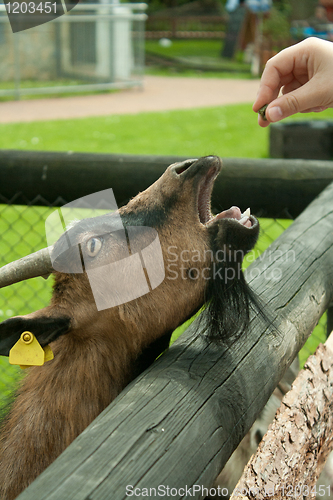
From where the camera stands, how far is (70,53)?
13.6 metres

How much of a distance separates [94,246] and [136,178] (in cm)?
155

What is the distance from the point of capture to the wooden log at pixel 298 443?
6.41 ft

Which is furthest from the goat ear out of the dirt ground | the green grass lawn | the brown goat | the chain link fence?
the chain link fence

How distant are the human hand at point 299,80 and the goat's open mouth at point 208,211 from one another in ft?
1.00

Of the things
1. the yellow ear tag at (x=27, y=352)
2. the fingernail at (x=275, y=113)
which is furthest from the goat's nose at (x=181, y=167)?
the yellow ear tag at (x=27, y=352)

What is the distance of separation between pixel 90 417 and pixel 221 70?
1986 cm

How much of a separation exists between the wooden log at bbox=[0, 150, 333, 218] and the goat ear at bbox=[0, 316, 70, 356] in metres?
1.50

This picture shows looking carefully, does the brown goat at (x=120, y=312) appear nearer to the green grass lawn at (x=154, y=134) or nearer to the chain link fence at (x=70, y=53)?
the green grass lawn at (x=154, y=134)

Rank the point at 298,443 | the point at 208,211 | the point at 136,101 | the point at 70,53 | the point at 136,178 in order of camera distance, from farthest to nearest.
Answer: the point at 136,101 < the point at 70,53 < the point at 136,178 < the point at 298,443 < the point at 208,211

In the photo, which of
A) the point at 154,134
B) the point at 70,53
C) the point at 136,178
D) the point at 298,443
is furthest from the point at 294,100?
the point at 70,53

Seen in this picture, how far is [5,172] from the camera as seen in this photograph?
139 inches

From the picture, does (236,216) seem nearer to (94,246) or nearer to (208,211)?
(208,211)

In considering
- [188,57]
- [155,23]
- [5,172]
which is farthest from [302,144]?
[155,23]

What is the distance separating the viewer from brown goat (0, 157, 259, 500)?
1.86 meters
